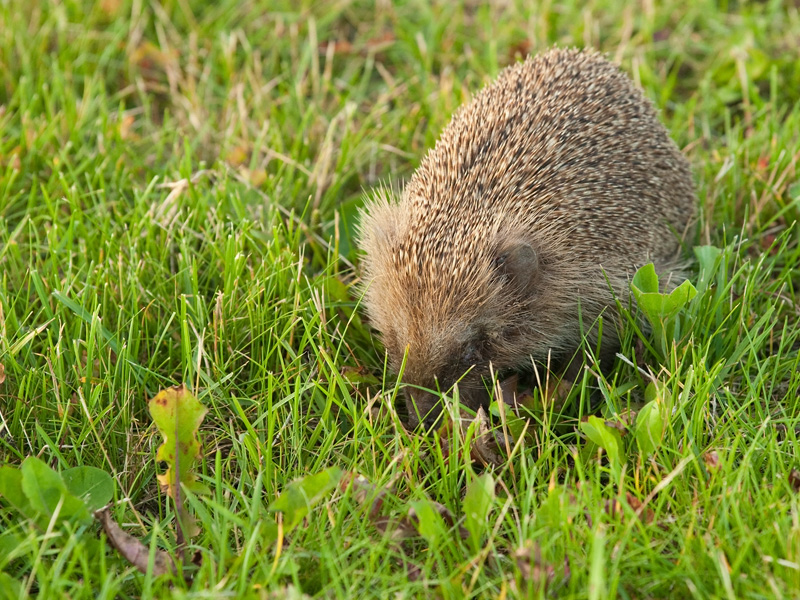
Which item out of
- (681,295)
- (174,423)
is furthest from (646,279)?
(174,423)

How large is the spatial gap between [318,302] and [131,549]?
1.29 m

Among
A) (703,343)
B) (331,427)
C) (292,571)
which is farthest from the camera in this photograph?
(703,343)

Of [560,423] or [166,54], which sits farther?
[166,54]

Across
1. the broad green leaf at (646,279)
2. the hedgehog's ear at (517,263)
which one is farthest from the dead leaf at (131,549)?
the broad green leaf at (646,279)

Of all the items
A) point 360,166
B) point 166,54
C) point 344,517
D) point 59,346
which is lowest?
point 344,517

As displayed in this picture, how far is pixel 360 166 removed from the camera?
4.85m

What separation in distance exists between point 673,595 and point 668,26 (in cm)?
474

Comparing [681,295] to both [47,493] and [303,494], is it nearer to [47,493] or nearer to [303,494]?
[303,494]

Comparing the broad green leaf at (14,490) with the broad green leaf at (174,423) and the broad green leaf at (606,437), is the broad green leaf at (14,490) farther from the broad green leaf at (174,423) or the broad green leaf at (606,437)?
the broad green leaf at (606,437)

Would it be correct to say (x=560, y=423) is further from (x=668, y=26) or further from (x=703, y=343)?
(x=668, y=26)

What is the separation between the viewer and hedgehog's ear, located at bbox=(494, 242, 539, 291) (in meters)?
3.65

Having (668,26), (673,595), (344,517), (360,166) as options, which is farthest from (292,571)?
(668,26)

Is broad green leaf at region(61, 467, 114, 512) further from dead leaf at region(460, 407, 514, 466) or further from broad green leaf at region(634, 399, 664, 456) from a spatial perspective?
broad green leaf at region(634, 399, 664, 456)

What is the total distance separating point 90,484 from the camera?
9.31ft
